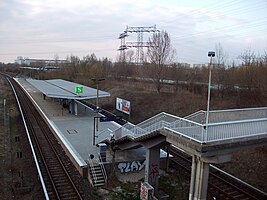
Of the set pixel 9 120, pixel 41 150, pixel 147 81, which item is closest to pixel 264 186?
pixel 41 150

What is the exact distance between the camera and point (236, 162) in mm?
23234

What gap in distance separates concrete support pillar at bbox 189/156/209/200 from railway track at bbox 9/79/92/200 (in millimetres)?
7054

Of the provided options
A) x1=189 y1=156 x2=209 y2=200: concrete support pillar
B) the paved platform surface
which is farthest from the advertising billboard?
x1=189 y1=156 x2=209 y2=200: concrete support pillar

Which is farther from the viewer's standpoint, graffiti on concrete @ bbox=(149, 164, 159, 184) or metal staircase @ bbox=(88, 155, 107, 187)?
metal staircase @ bbox=(88, 155, 107, 187)

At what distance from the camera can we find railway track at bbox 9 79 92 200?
17547 millimetres

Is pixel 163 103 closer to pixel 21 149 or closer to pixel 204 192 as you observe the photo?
pixel 21 149

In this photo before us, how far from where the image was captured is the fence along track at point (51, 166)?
1756cm

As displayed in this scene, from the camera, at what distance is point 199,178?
44.1ft

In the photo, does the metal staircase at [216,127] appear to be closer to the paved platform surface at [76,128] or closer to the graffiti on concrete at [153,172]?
the graffiti on concrete at [153,172]

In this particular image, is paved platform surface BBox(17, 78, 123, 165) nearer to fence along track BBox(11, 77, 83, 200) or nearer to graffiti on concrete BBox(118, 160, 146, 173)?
fence along track BBox(11, 77, 83, 200)

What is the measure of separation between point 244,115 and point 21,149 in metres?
19.6

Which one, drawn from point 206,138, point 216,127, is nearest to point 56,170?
point 206,138

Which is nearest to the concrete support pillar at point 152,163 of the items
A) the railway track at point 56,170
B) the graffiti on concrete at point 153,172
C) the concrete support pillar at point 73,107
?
the graffiti on concrete at point 153,172

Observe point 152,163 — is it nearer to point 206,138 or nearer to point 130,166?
point 130,166
